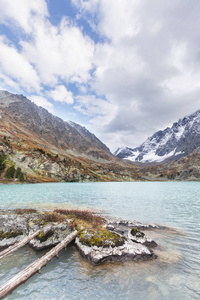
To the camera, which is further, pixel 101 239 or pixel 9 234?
pixel 9 234

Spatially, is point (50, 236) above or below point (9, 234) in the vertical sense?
above

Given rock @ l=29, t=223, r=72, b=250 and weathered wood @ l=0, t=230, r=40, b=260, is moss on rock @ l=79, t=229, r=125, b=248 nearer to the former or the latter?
rock @ l=29, t=223, r=72, b=250

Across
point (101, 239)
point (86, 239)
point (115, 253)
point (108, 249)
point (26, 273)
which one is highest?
point (101, 239)

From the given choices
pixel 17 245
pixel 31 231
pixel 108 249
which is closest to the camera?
Result: pixel 108 249

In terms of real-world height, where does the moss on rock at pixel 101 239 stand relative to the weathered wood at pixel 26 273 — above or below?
above

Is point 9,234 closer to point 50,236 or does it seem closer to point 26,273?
point 50,236

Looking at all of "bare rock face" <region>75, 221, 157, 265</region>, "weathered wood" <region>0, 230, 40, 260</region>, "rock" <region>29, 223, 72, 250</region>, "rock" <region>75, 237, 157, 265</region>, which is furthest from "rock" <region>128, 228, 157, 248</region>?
"weathered wood" <region>0, 230, 40, 260</region>

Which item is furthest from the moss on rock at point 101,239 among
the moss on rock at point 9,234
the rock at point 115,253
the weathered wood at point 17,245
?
the moss on rock at point 9,234

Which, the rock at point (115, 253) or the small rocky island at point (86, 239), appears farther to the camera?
the small rocky island at point (86, 239)

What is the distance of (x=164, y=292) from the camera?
834cm

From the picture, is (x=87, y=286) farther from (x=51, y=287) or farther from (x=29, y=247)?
(x=29, y=247)

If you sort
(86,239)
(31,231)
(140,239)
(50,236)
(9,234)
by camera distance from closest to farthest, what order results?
(86,239)
(50,236)
(140,239)
(9,234)
(31,231)

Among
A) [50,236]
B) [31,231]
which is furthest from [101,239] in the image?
[31,231]

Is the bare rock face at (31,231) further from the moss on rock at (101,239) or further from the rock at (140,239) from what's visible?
the rock at (140,239)
